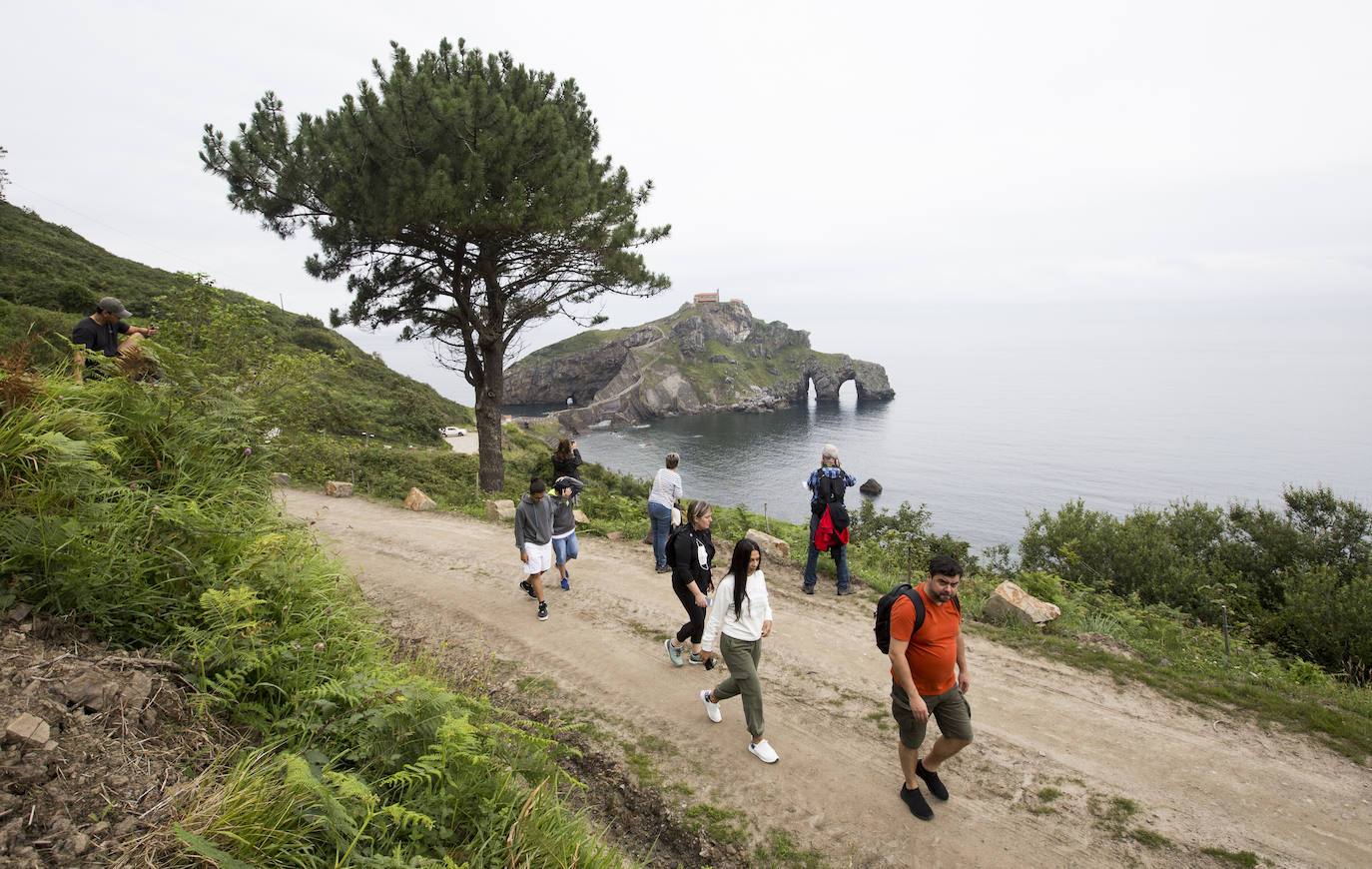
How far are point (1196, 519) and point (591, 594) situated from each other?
25.2 meters

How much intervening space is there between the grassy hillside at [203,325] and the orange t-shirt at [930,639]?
5851 millimetres

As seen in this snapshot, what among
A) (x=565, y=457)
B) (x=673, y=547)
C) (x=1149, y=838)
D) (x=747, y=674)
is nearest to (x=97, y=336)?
(x=673, y=547)

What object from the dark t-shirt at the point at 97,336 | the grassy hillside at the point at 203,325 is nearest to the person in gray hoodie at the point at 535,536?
the grassy hillside at the point at 203,325

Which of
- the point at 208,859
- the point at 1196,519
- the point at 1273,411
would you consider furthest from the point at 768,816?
the point at 1273,411

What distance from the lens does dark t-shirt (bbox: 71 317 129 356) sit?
557cm

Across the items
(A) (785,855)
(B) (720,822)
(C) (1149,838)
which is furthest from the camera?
(B) (720,822)

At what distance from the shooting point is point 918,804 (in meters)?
4.26

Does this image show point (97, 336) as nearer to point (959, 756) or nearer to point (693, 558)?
point (693, 558)

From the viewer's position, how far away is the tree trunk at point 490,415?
15188 millimetres

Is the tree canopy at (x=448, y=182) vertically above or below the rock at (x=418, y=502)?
above

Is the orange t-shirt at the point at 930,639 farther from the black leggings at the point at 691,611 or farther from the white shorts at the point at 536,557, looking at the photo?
the white shorts at the point at 536,557

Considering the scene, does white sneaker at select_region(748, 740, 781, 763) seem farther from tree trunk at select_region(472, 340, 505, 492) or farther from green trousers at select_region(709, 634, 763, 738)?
tree trunk at select_region(472, 340, 505, 492)

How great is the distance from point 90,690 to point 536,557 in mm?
4955

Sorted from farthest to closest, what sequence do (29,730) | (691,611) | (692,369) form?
(692,369) → (691,611) → (29,730)
